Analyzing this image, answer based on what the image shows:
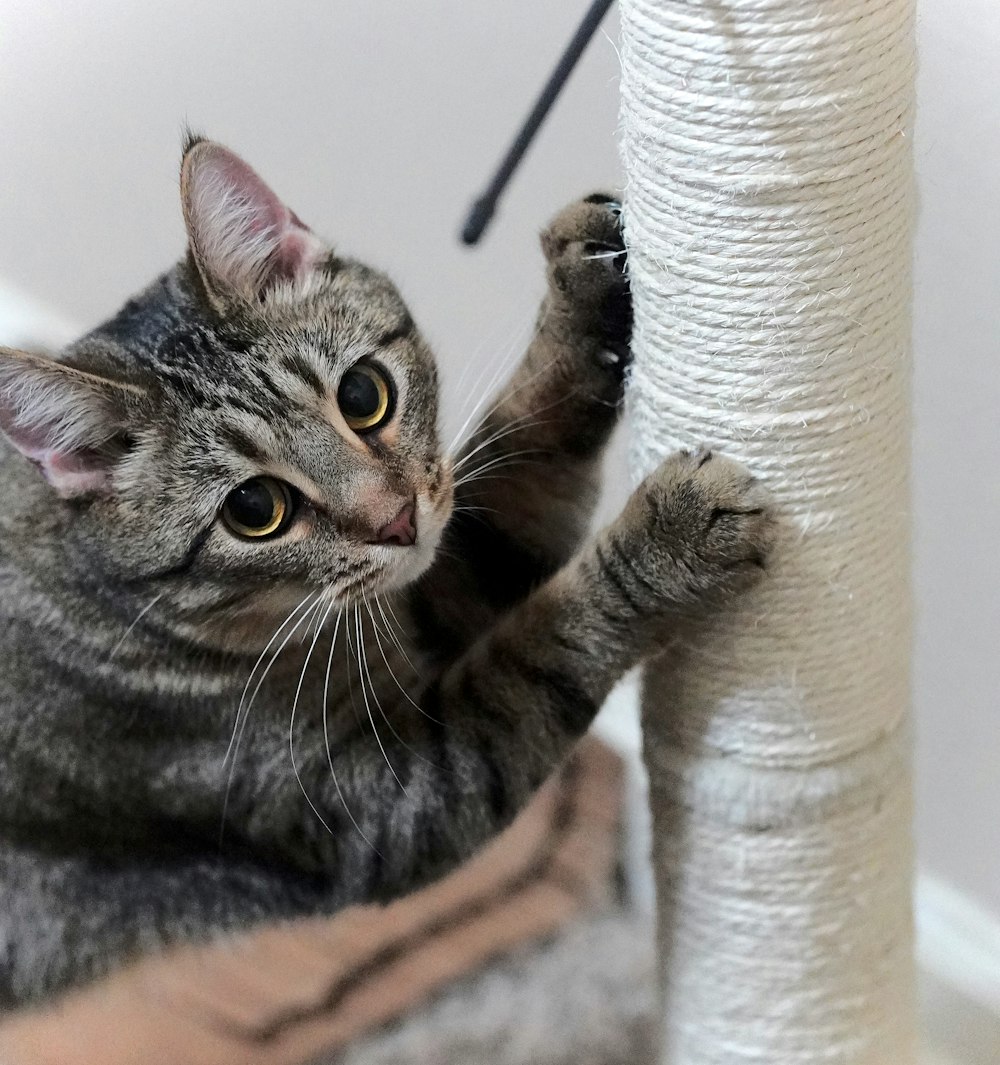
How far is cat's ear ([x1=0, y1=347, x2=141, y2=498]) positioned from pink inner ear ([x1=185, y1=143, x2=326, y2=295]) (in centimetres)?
11

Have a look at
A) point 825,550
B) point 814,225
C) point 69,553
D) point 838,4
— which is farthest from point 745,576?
point 69,553

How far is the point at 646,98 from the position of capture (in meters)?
0.65

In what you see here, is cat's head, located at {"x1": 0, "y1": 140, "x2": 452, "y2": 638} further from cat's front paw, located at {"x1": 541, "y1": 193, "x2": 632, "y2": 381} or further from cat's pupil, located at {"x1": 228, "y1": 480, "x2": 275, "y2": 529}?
cat's front paw, located at {"x1": 541, "y1": 193, "x2": 632, "y2": 381}

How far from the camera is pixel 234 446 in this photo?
0.78 m

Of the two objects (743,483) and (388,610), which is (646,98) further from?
(388,610)

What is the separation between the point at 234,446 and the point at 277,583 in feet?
0.32

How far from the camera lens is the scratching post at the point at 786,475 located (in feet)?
2.04

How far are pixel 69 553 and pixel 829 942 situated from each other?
0.61 metres

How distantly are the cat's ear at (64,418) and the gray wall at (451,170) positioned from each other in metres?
0.35

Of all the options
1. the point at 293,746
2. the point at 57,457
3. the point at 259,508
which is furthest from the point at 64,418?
the point at 293,746

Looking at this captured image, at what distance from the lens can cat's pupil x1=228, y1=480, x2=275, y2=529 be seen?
0.78 m

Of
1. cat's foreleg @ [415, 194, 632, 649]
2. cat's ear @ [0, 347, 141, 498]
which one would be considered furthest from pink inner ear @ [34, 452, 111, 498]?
cat's foreleg @ [415, 194, 632, 649]

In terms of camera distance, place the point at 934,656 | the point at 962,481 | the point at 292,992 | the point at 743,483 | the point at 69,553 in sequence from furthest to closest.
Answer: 1. the point at 292,992
2. the point at 934,656
3. the point at 962,481
4. the point at 69,553
5. the point at 743,483

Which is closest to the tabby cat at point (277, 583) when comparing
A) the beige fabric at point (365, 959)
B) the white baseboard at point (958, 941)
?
the beige fabric at point (365, 959)
